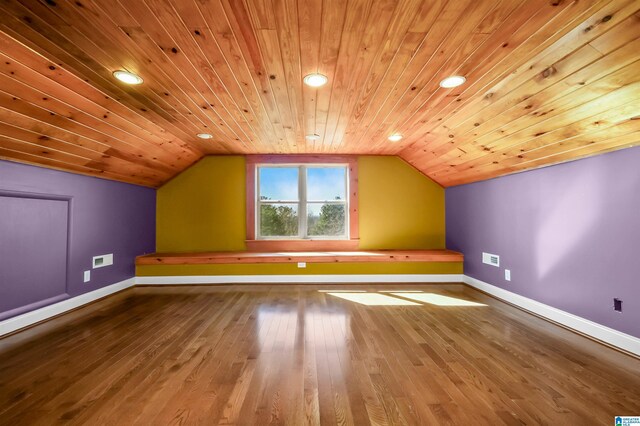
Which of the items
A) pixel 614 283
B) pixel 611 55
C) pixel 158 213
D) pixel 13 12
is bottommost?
pixel 614 283

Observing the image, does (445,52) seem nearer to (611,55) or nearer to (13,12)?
(611,55)

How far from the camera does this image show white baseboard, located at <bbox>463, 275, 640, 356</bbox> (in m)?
2.25

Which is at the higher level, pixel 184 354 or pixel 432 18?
pixel 432 18

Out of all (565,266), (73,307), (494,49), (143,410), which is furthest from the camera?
(73,307)

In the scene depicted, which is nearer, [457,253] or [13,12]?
[13,12]

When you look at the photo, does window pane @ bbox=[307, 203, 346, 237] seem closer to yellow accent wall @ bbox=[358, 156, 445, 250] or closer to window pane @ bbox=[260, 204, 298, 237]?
window pane @ bbox=[260, 204, 298, 237]

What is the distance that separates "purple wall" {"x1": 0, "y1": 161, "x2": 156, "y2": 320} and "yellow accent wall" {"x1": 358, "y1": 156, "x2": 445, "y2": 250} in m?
3.68

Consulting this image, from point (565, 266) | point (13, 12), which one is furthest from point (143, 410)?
point (565, 266)

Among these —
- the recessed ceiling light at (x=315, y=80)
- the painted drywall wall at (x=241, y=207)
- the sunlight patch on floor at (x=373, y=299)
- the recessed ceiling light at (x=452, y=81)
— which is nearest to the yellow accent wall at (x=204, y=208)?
the painted drywall wall at (x=241, y=207)

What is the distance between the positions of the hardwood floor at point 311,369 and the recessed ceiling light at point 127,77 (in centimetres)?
216

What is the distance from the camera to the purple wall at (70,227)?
8.82 ft

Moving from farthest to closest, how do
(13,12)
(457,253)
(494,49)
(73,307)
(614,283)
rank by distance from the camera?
(457,253), (73,307), (614,283), (494,49), (13,12)

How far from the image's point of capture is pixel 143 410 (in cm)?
161

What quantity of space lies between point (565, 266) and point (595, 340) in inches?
26.7
